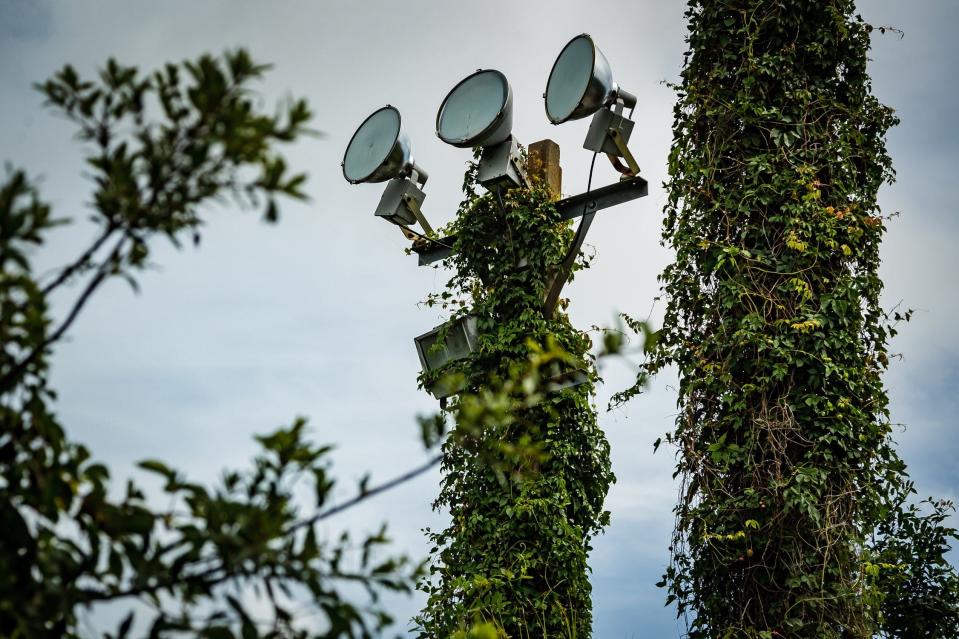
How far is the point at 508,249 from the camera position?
17.5ft

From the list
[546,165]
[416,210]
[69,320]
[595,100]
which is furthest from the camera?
[416,210]

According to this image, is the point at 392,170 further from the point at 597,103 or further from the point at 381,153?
the point at 597,103

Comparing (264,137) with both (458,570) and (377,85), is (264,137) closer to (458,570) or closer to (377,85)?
(458,570)

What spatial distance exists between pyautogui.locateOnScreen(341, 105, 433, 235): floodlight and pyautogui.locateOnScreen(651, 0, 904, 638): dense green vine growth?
171 centimetres

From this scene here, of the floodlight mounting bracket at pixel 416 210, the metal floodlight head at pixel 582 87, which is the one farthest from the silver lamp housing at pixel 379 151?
the metal floodlight head at pixel 582 87

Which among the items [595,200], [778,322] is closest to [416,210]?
[595,200]

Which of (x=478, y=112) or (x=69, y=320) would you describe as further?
(x=478, y=112)

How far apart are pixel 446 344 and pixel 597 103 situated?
67.4 inches

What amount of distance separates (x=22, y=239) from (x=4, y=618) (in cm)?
52

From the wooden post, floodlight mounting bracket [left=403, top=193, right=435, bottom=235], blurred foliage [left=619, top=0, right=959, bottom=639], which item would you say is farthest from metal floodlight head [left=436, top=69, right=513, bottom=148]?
blurred foliage [left=619, top=0, right=959, bottom=639]

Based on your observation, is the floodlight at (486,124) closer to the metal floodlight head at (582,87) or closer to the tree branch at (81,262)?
the metal floodlight head at (582,87)

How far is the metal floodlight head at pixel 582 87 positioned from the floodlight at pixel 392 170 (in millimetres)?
1057

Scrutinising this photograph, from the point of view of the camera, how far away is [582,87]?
4.89 metres

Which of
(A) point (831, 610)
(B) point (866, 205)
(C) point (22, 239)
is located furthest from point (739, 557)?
(C) point (22, 239)
